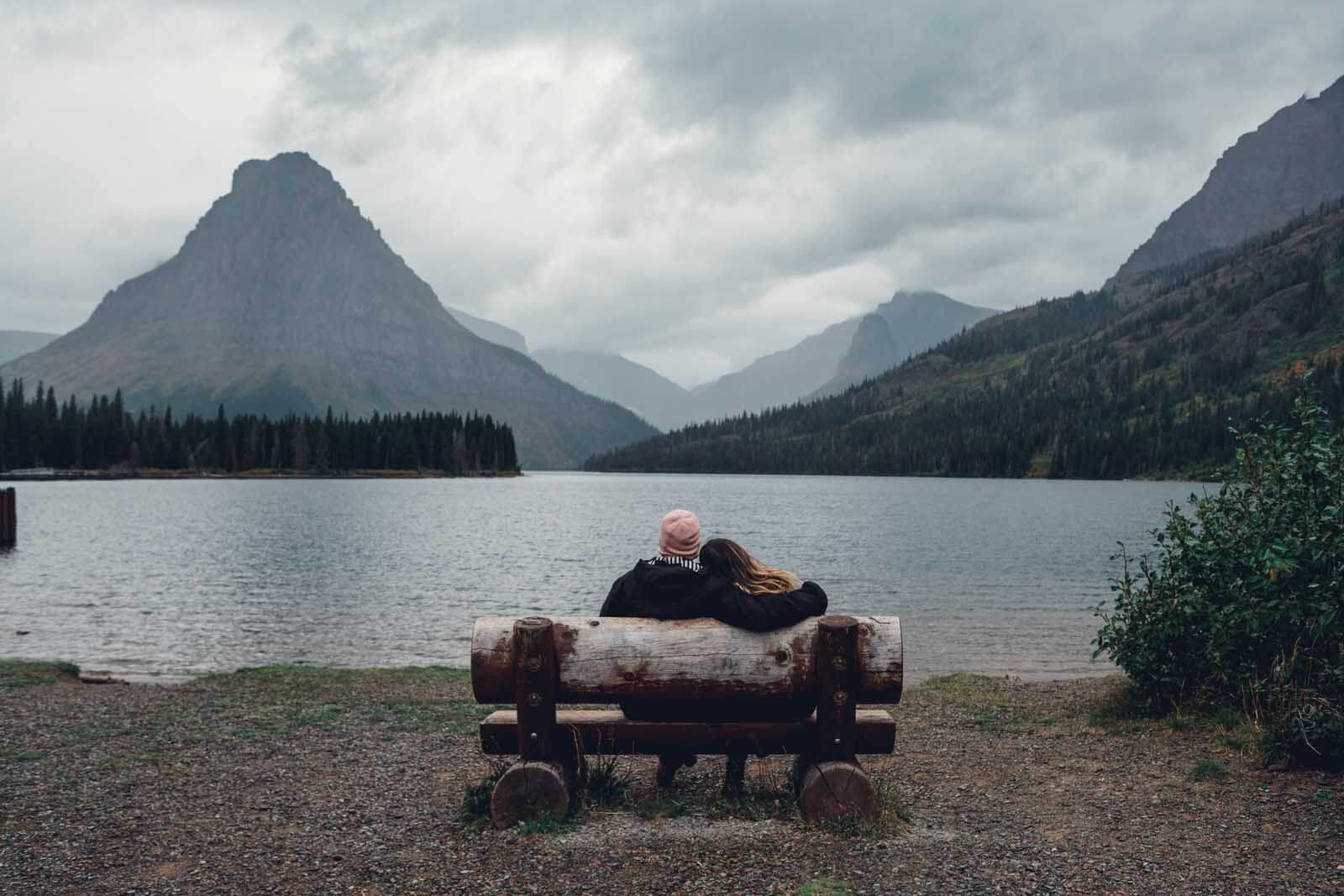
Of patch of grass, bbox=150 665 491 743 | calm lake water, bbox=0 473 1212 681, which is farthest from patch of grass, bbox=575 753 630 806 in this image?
calm lake water, bbox=0 473 1212 681

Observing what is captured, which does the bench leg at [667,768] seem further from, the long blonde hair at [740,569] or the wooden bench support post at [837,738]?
the long blonde hair at [740,569]

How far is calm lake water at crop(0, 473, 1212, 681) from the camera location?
3244cm

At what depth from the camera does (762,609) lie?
362 inches

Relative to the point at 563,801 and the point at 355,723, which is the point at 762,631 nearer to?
the point at 563,801

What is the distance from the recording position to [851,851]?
9.02 meters

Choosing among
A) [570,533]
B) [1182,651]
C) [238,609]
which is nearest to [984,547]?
[570,533]

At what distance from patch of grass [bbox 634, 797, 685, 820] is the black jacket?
2.36 m

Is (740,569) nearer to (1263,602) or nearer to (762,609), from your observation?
(762,609)

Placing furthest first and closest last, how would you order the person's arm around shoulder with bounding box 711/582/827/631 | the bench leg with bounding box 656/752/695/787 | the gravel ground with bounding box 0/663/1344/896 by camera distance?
the bench leg with bounding box 656/752/695/787 < the person's arm around shoulder with bounding box 711/582/827/631 < the gravel ground with bounding box 0/663/1344/896

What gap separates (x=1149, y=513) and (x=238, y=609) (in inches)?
4653

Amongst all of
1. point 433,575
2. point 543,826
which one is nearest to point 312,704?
point 543,826

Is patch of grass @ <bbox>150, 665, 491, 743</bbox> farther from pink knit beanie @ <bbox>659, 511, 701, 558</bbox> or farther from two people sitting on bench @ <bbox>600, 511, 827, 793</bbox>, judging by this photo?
pink knit beanie @ <bbox>659, 511, 701, 558</bbox>

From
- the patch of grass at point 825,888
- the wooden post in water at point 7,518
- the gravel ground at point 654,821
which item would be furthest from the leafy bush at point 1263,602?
the wooden post in water at point 7,518

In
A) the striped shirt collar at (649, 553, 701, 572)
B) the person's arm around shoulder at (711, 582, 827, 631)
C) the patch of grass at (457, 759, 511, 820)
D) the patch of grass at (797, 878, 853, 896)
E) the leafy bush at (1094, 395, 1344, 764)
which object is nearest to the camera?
the patch of grass at (797, 878, 853, 896)
